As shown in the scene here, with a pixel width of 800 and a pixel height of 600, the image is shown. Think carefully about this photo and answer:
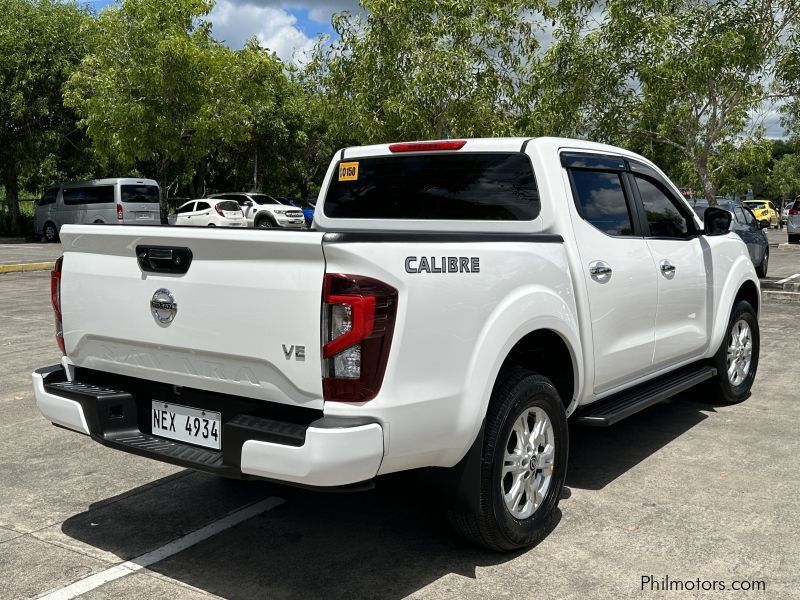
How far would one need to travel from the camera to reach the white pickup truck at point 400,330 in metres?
3.03

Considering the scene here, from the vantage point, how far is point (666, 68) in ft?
44.8

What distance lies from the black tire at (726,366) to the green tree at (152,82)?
22.3m

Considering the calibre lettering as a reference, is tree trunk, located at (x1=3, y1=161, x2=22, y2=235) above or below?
above

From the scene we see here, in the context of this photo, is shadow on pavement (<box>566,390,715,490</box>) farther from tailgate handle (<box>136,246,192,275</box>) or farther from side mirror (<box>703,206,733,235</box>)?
tailgate handle (<box>136,246,192,275</box>)

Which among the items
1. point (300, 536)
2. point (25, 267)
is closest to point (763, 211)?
point (25, 267)

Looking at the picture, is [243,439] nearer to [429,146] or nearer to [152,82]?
[429,146]

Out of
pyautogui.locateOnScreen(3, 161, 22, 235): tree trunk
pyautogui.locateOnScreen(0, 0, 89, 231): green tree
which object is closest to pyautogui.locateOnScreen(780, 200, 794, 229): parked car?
pyautogui.locateOnScreen(0, 0, 89, 231): green tree

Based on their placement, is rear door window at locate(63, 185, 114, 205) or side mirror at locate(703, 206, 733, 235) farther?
rear door window at locate(63, 185, 114, 205)

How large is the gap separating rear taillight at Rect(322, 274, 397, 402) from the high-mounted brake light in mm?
1816

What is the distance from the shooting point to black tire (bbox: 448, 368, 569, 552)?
3.50 metres

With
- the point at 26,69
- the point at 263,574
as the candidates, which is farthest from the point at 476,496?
the point at 26,69

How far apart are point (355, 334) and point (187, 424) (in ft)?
3.22

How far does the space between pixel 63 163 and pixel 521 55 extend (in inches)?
760

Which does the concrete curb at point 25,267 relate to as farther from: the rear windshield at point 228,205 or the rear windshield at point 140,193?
the rear windshield at point 228,205
